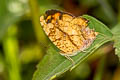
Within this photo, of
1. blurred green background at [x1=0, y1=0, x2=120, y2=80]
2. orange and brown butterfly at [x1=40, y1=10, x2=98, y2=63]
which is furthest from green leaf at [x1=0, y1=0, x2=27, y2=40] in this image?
orange and brown butterfly at [x1=40, y1=10, x2=98, y2=63]

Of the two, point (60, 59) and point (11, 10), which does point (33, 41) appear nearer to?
point (11, 10)

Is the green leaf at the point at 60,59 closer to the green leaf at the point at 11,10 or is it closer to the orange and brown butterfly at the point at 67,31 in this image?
the orange and brown butterfly at the point at 67,31

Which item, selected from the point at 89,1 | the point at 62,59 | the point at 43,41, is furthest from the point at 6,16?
the point at 62,59

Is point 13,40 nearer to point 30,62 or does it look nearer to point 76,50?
point 30,62

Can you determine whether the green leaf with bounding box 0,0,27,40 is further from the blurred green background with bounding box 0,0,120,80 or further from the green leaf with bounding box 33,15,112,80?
the green leaf with bounding box 33,15,112,80

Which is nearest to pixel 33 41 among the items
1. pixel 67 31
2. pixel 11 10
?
pixel 11 10
